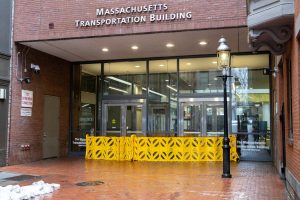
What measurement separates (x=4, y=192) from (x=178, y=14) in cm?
811

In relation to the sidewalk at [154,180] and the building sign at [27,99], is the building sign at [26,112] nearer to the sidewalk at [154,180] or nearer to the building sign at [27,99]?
the building sign at [27,99]

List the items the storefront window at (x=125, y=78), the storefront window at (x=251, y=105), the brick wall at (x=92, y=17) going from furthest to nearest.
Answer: the storefront window at (x=125, y=78)
the storefront window at (x=251, y=105)
the brick wall at (x=92, y=17)

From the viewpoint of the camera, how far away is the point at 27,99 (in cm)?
1598

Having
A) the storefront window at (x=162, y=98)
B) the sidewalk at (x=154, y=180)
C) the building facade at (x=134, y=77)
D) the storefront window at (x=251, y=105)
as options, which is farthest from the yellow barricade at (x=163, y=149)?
the storefront window at (x=162, y=98)

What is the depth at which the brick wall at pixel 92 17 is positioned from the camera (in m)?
13.3

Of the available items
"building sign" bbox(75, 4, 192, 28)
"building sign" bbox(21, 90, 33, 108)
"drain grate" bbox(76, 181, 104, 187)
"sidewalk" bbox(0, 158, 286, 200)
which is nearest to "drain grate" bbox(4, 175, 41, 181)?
"sidewalk" bbox(0, 158, 286, 200)

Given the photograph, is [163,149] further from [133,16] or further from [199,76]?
[133,16]

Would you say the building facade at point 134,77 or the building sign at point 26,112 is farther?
the building sign at point 26,112

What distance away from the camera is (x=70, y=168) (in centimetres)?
1433

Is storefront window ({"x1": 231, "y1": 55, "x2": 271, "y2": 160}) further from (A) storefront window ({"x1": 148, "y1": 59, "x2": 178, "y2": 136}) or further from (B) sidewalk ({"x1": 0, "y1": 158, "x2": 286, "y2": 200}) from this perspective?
(A) storefront window ({"x1": 148, "y1": 59, "x2": 178, "y2": 136})

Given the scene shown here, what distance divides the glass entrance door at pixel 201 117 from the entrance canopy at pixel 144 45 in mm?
2303

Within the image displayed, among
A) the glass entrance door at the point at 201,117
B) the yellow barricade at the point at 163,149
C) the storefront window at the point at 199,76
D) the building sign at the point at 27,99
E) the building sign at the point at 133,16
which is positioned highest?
the building sign at the point at 133,16

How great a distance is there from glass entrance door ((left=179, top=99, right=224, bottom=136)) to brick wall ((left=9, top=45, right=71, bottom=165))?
562 cm

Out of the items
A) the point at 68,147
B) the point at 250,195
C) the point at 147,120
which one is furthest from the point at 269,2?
the point at 68,147
